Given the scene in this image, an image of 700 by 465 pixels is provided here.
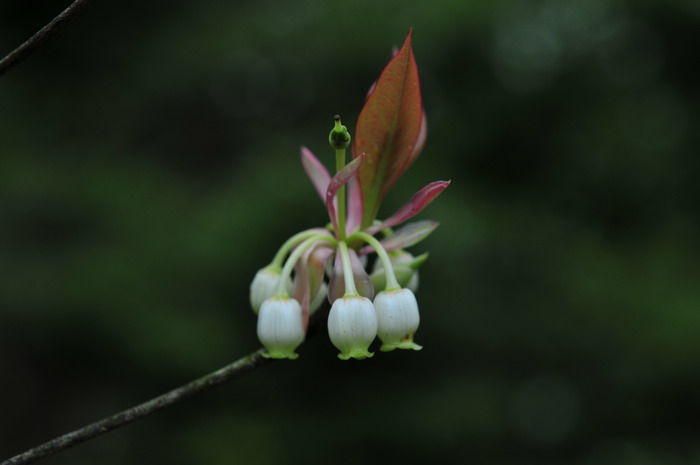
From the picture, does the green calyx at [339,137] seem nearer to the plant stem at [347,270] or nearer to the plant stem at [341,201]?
the plant stem at [341,201]

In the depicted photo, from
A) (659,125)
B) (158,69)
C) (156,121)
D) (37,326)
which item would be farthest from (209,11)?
(659,125)

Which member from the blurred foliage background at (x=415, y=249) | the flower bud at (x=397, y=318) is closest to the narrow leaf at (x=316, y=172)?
the flower bud at (x=397, y=318)

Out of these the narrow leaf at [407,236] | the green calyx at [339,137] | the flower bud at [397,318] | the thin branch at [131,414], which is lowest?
the thin branch at [131,414]

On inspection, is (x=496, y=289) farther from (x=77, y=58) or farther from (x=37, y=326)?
(x=77, y=58)

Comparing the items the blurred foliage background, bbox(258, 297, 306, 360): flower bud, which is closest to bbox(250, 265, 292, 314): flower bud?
bbox(258, 297, 306, 360): flower bud

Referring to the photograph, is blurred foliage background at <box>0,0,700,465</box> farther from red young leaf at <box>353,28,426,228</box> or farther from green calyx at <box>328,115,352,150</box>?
green calyx at <box>328,115,352,150</box>

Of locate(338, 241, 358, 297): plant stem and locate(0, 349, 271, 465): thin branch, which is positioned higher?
locate(338, 241, 358, 297): plant stem
